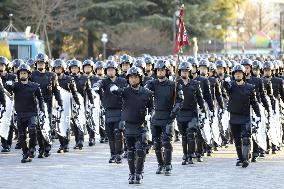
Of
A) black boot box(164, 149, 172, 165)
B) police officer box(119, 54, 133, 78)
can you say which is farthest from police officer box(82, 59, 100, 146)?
black boot box(164, 149, 172, 165)

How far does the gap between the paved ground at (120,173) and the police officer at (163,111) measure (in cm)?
38

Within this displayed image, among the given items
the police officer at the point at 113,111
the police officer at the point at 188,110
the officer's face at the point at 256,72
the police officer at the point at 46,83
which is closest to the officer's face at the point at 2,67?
the police officer at the point at 46,83

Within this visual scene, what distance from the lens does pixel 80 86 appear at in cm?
2078

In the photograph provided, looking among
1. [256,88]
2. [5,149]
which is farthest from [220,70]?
[5,149]

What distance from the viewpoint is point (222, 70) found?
21.5m

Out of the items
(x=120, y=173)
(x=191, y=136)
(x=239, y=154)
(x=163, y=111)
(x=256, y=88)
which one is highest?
(x=256, y=88)

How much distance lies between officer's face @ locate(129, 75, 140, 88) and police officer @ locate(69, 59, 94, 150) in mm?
5841

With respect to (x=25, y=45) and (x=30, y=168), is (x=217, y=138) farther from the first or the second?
(x=25, y=45)

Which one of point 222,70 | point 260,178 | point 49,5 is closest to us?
point 260,178

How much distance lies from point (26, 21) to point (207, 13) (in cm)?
1567

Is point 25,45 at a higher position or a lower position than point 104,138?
higher

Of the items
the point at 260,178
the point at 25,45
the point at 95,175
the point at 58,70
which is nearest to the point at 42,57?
the point at 58,70

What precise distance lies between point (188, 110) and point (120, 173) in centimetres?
214

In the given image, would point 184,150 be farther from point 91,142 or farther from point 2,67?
point 2,67
